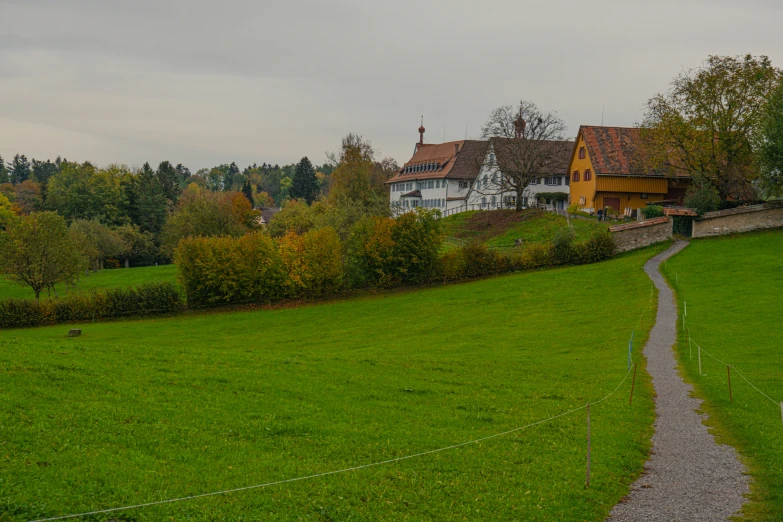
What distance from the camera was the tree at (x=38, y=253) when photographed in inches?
2795

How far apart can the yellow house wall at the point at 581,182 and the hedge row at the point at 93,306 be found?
45443 mm

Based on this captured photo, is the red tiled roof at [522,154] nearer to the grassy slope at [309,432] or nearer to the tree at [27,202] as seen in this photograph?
the grassy slope at [309,432]

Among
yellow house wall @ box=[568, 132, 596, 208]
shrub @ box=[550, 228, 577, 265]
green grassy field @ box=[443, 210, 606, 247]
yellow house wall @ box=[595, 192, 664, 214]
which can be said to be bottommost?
shrub @ box=[550, 228, 577, 265]

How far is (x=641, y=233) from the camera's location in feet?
215

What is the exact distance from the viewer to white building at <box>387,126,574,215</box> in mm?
91875

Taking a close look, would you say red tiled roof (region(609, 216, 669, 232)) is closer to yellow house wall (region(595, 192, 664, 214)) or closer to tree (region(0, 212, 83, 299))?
yellow house wall (region(595, 192, 664, 214))

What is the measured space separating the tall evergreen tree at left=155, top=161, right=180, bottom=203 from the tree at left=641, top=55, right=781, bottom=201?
10658cm

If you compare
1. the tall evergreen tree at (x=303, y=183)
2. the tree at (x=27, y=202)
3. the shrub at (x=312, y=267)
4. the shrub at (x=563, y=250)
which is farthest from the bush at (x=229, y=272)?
the tall evergreen tree at (x=303, y=183)

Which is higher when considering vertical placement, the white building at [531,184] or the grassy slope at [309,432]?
the white building at [531,184]

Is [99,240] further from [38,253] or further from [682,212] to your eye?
[682,212]

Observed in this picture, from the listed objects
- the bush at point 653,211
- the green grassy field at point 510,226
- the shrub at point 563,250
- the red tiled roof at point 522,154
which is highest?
the red tiled roof at point 522,154

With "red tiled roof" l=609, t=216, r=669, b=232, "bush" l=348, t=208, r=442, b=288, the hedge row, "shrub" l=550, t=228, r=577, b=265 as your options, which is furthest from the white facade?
the hedge row

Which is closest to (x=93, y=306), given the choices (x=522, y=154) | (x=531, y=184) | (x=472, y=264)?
(x=472, y=264)

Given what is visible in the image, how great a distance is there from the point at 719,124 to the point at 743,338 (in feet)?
136
